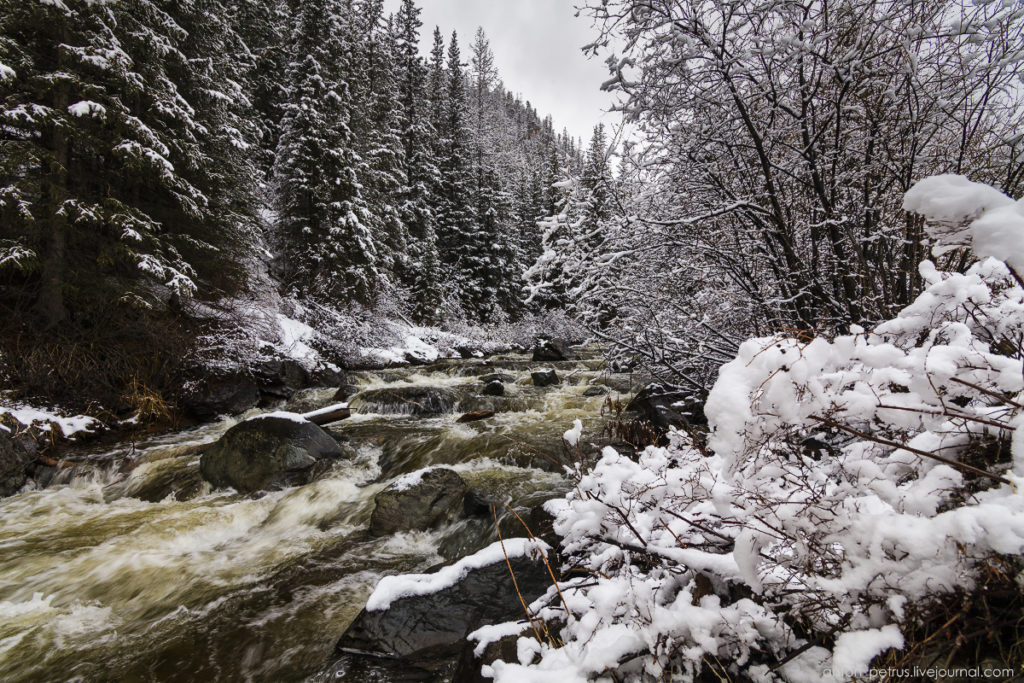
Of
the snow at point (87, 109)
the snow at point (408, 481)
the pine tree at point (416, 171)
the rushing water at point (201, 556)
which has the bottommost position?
the rushing water at point (201, 556)

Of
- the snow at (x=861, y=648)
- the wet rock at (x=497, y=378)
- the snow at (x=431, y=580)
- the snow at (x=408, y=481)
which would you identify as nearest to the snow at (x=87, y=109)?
the snow at (x=408, y=481)

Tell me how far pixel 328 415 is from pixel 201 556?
4033mm

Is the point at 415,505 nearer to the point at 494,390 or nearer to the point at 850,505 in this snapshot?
the point at 850,505

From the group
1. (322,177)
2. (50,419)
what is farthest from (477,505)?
(322,177)

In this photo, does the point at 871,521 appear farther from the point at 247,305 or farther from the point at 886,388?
the point at 247,305

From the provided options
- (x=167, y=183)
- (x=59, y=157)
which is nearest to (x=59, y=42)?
(x=59, y=157)

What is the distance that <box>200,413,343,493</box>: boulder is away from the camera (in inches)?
245

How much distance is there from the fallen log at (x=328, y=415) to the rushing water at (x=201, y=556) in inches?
39.5

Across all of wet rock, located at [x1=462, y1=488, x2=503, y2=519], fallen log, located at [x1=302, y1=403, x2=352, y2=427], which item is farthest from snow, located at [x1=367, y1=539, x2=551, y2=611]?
fallen log, located at [x1=302, y1=403, x2=352, y2=427]

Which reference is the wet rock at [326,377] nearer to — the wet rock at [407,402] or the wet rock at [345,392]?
the wet rock at [345,392]

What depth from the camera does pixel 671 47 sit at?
3375mm

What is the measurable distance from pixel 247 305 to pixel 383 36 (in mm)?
22365

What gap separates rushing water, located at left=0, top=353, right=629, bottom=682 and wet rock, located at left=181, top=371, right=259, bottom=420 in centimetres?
133

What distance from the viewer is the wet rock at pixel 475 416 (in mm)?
9344
